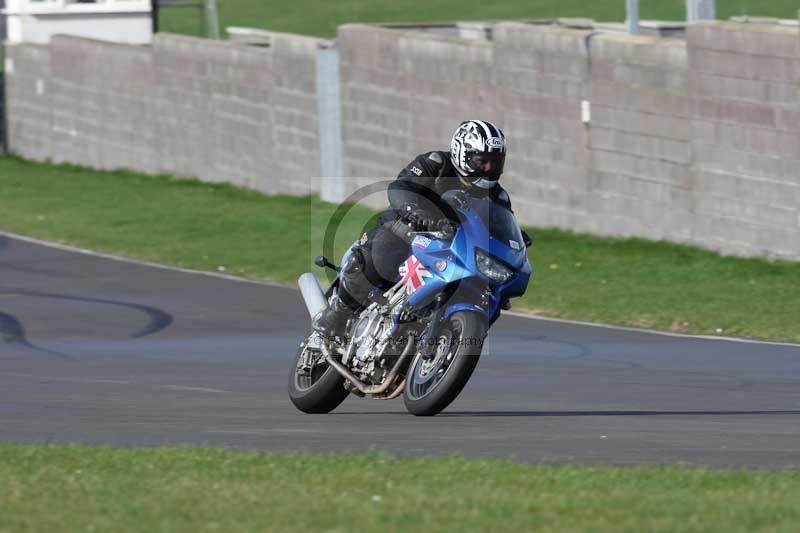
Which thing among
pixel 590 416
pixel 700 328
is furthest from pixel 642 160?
pixel 590 416

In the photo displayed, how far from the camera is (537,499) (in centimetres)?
730

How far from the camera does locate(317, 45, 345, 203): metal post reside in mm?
28766

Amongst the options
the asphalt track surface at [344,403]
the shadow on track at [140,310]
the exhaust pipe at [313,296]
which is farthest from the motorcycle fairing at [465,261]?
the shadow on track at [140,310]

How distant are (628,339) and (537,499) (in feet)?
30.1

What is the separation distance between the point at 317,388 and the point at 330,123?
18.1 metres

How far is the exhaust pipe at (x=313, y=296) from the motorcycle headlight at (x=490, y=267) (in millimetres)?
1258

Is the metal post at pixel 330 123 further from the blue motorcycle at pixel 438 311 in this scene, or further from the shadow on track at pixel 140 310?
the blue motorcycle at pixel 438 311

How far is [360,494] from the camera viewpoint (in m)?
7.52

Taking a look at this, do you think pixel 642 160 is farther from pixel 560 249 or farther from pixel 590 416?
pixel 590 416

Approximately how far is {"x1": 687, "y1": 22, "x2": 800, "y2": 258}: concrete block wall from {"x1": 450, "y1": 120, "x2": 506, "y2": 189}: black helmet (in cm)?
1014

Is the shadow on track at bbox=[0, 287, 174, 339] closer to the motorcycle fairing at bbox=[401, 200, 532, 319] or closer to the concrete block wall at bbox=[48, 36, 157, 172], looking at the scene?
the motorcycle fairing at bbox=[401, 200, 532, 319]

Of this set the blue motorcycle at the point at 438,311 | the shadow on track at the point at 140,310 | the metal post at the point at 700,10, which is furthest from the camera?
the metal post at the point at 700,10

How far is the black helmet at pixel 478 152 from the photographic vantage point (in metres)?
10.2

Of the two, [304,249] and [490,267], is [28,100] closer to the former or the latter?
[304,249]
